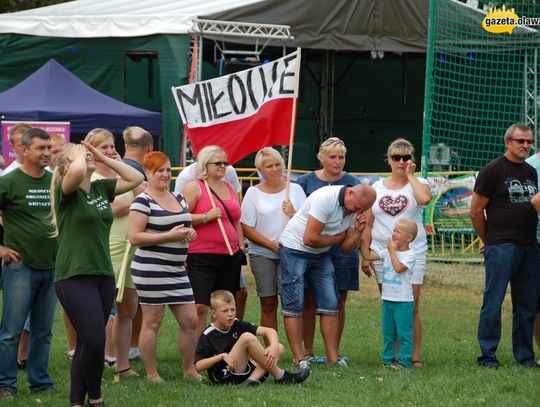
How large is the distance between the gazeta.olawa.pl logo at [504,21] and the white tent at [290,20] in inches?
151

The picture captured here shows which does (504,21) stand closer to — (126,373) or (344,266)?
(344,266)

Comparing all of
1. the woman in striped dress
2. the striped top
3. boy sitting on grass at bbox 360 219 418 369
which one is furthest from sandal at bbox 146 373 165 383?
boy sitting on grass at bbox 360 219 418 369

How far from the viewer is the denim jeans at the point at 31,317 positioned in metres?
8.21

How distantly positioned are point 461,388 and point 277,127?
3.43 m

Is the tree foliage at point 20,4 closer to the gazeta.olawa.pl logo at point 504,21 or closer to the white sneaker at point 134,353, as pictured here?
the gazeta.olawa.pl logo at point 504,21

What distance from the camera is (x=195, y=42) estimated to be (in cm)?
1961

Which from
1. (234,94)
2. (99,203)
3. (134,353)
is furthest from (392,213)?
(99,203)

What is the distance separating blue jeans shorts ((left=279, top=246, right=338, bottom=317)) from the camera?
981 cm

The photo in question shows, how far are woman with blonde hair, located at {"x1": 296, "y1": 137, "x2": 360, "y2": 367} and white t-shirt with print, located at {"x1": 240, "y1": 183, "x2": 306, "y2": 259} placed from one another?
352mm

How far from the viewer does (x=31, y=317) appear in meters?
8.49

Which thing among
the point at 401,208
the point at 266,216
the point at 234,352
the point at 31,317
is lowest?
the point at 234,352

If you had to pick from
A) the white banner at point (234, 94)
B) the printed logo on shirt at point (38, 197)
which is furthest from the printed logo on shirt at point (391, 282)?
the printed logo on shirt at point (38, 197)

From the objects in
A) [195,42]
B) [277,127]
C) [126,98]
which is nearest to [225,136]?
[277,127]

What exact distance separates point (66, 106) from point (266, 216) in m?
10.1
